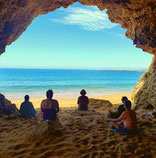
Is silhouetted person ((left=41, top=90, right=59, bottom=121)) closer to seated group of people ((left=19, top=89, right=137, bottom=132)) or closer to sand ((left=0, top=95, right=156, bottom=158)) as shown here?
seated group of people ((left=19, top=89, right=137, bottom=132))

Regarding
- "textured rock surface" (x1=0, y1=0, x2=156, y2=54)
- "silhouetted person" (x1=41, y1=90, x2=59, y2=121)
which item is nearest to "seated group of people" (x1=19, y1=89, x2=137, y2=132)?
"silhouetted person" (x1=41, y1=90, x2=59, y2=121)

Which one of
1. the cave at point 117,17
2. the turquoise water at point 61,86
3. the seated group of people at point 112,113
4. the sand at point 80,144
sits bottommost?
the turquoise water at point 61,86

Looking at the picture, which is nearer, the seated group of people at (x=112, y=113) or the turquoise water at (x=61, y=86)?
the seated group of people at (x=112, y=113)

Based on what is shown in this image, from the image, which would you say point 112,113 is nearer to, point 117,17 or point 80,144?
point 80,144

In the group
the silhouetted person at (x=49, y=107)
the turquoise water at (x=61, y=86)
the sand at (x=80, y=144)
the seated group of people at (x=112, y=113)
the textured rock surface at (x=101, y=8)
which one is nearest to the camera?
the sand at (x=80, y=144)

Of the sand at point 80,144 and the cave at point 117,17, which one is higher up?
the cave at point 117,17

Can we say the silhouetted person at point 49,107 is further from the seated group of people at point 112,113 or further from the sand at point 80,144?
the sand at point 80,144

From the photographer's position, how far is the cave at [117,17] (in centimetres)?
820

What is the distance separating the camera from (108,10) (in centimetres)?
1171

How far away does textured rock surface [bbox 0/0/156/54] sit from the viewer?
815 cm

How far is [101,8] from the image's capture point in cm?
1120

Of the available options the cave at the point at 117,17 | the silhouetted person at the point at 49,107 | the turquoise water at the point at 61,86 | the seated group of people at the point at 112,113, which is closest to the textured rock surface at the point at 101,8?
the cave at the point at 117,17

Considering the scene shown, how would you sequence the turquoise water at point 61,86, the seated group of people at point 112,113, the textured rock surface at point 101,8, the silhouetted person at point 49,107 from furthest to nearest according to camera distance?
the turquoise water at point 61,86
the textured rock surface at point 101,8
the silhouetted person at point 49,107
the seated group of people at point 112,113

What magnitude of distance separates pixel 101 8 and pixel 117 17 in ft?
4.80
